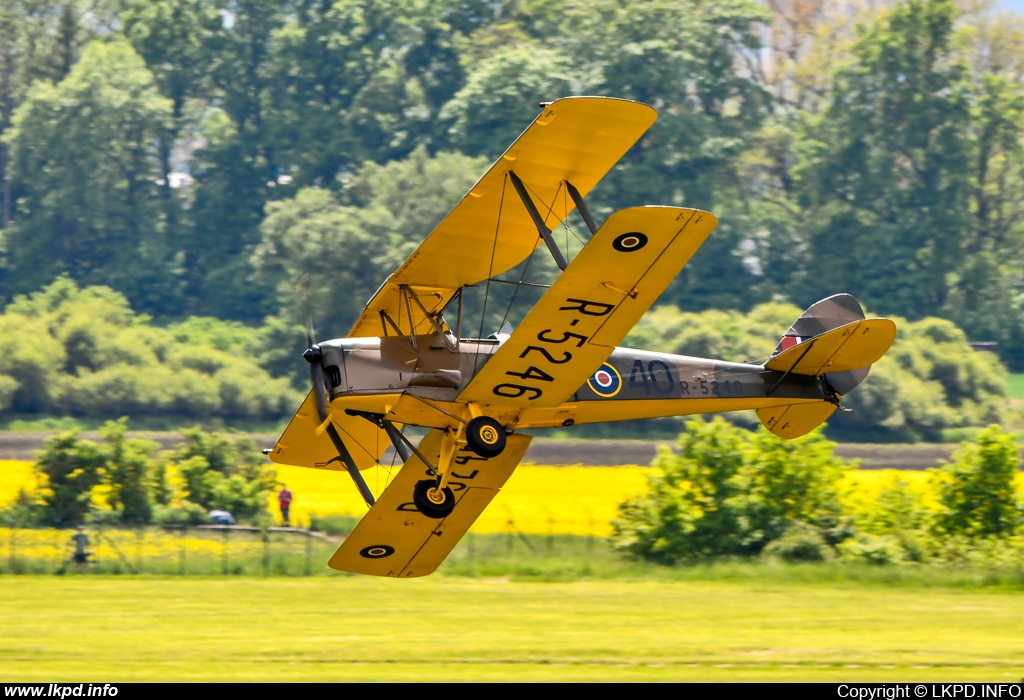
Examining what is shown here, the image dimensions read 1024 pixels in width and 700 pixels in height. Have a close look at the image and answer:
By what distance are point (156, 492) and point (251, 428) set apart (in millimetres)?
23439

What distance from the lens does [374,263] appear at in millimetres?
54938

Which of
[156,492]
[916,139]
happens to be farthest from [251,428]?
[916,139]

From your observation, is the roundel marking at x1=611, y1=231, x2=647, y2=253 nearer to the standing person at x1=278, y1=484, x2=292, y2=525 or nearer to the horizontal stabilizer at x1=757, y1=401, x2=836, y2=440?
the horizontal stabilizer at x1=757, y1=401, x2=836, y2=440

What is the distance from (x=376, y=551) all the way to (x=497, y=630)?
3596 millimetres

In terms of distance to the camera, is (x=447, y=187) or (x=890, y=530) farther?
(x=447, y=187)

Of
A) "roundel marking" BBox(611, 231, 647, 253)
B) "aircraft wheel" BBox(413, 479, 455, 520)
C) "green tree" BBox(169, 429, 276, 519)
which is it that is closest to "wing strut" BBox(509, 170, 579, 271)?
"roundel marking" BBox(611, 231, 647, 253)

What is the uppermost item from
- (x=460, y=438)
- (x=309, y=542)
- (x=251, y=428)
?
(x=251, y=428)

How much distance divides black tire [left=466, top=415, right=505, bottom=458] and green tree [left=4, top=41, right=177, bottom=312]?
56.5 m

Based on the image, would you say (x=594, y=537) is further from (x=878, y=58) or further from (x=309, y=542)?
(x=878, y=58)

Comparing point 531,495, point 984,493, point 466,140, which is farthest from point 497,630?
point 466,140

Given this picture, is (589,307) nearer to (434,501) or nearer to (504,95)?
(434,501)

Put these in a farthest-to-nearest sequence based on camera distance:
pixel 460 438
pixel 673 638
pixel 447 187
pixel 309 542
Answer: pixel 447 187
pixel 309 542
pixel 673 638
pixel 460 438

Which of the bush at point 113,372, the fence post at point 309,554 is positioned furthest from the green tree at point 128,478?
the bush at point 113,372

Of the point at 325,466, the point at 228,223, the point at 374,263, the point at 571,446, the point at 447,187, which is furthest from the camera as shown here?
the point at 228,223
